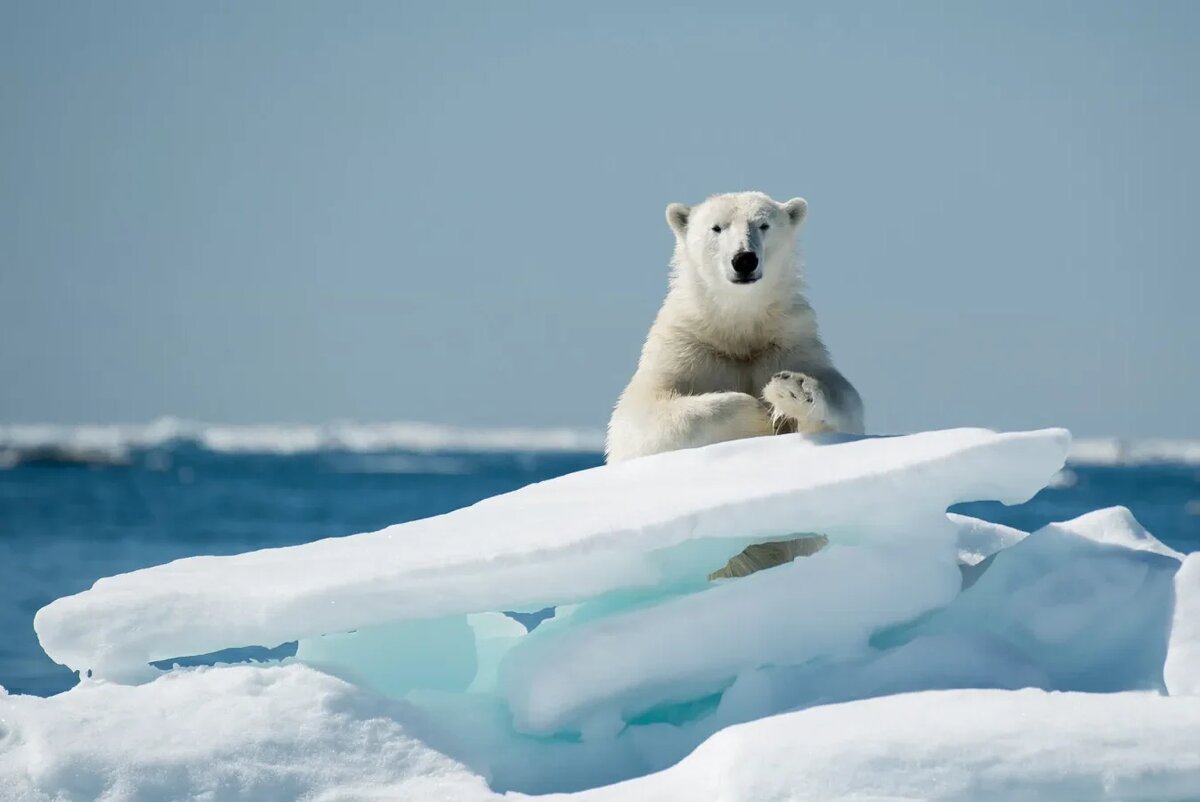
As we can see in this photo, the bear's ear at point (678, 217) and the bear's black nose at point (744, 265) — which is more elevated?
the bear's ear at point (678, 217)

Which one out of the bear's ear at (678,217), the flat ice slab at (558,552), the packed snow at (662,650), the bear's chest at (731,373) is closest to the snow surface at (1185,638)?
the packed snow at (662,650)

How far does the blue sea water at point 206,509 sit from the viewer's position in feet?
51.2

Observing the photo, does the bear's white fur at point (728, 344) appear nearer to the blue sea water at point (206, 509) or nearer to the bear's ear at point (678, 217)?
the bear's ear at point (678, 217)

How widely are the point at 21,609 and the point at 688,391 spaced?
10.2 meters

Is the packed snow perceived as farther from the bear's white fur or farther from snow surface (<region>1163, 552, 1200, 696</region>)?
the bear's white fur

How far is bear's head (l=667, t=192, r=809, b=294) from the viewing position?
475 centimetres

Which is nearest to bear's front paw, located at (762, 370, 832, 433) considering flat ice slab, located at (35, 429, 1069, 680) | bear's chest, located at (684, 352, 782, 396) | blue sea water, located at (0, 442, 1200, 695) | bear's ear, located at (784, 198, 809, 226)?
flat ice slab, located at (35, 429, 1069, 680)

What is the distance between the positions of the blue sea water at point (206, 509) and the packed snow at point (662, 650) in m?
6.27

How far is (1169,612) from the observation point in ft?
11.1

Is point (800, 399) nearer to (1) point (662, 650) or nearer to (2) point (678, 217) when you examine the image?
(1) point (662, 650)

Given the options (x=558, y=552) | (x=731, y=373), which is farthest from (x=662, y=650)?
(x=731, y=373)

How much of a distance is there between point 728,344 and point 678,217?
2.29 feet

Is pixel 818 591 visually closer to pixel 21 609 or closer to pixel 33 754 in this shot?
pixel 33 754

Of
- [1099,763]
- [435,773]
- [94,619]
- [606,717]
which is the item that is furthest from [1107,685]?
[94,619]
